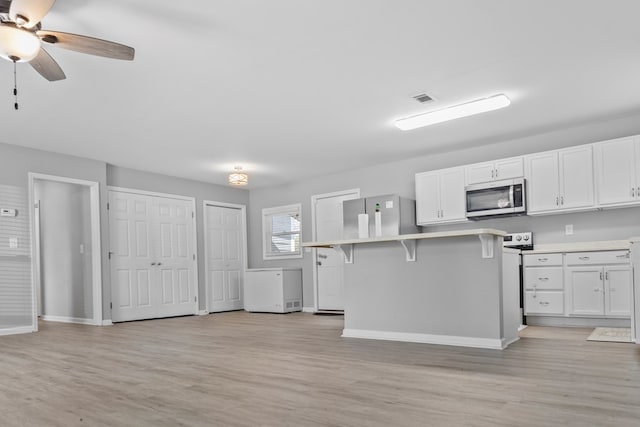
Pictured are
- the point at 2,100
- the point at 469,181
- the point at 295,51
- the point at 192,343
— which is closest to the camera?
the point at 295,51

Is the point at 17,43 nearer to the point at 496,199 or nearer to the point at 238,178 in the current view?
the point at 238,178

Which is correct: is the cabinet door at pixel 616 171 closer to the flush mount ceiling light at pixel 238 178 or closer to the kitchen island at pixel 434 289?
the kitchen island at pixel 434 289

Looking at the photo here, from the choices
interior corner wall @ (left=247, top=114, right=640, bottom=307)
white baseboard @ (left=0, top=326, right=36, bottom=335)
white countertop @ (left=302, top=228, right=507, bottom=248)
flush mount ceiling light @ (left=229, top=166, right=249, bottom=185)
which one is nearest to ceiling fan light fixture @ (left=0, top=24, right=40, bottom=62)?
white countertop @ (left=302, top=228, right=507, bottom=248)

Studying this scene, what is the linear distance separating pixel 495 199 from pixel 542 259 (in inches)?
37.4

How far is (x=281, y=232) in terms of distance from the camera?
9039mm

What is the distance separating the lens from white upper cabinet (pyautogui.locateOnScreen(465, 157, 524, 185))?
19.7 feet

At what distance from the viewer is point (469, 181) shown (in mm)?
6410

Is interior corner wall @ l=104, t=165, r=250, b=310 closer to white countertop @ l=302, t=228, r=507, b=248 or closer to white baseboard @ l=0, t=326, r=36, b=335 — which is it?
white baseboard @ l=0, t=326, r=36, b=335

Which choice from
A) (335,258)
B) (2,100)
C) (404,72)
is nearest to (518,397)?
(404,72)

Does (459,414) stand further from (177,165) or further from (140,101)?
(177,165)

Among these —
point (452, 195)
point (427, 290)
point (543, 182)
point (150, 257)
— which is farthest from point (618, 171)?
point (150, 257)

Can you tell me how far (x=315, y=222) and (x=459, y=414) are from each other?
20.8 feet

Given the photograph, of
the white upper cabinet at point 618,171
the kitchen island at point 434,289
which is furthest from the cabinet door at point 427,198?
the kitchen island at point 434,289

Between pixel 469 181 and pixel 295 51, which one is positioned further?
pixel 469 181
